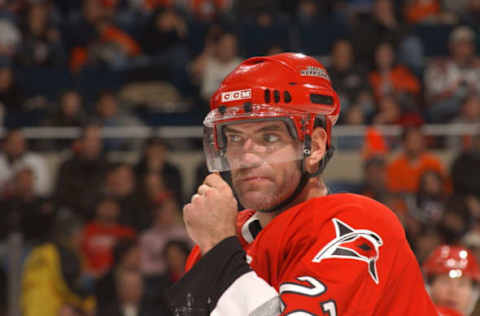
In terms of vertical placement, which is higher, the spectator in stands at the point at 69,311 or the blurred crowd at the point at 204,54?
the blurred crowd at the point at 204,54

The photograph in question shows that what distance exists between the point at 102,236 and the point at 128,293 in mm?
867

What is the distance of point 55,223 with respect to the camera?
22.5 ft

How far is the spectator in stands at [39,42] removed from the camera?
31.9ft

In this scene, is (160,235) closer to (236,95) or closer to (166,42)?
(166,42)

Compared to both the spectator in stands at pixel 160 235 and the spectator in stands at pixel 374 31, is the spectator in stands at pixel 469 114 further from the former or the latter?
the spectator in stands at pixel 160 235

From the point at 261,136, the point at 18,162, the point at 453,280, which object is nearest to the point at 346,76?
the point at 18,162

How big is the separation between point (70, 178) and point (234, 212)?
5706 mm

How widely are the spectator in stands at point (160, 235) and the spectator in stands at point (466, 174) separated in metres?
2.65

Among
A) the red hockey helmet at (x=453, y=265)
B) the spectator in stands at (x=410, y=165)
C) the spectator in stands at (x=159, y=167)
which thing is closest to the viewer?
the red hockey helmet at (x=453, y=265)

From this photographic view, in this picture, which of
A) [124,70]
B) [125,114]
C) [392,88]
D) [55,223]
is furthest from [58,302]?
[392,88]

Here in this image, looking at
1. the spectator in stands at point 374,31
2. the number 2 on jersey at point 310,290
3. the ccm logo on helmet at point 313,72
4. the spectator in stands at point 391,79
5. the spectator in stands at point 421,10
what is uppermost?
the spectator in stands at point 421,10

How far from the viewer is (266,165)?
223 cm

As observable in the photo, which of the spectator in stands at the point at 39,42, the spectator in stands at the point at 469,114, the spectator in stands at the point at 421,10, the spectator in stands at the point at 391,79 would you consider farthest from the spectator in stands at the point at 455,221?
the spectator in stands at the point at 39,42

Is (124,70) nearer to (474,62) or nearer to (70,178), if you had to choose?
(70,178)
